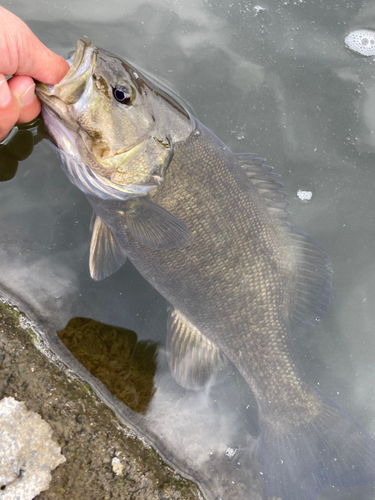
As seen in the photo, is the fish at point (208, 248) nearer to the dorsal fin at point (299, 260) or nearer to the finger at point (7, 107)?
the dorsal fin at point (299, 260)

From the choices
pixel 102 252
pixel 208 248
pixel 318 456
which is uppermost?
pixel 208 248

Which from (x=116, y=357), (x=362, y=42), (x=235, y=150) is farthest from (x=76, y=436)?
(x=362, y=42)

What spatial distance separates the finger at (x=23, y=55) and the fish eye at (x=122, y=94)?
0.28m

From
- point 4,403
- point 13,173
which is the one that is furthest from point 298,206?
point 4,403

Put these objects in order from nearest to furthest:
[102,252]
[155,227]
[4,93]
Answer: [4,93] → [155,227] → [102,252]

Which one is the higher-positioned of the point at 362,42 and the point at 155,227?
the point at 362,42

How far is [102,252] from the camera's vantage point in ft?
7.33

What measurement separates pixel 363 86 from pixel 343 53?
30cm

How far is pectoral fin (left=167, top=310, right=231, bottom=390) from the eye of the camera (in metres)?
2.27

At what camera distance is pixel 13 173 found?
2402 mm

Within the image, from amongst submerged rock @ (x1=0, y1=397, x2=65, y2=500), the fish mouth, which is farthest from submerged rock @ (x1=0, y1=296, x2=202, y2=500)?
the fish mouth

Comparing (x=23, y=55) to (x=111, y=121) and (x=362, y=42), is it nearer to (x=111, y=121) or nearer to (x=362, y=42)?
(x=111, y=121)

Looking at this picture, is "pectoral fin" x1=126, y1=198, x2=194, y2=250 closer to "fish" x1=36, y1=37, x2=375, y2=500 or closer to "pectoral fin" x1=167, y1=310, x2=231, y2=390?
"fish" x1=36, y1=37, x2=375, y2=500

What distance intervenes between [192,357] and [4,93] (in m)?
1.78
